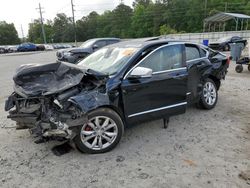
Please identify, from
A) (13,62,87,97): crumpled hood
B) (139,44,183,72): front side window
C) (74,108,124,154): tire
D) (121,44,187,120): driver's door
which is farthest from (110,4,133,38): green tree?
(74,108,124,154): tire

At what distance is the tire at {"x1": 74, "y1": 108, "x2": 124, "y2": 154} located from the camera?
10.9ft

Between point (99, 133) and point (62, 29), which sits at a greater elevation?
point (62, 29)

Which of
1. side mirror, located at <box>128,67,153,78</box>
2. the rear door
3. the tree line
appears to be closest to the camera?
side mirror, located at <box>128,67,153,78</box>

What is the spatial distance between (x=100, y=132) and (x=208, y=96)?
2.92m

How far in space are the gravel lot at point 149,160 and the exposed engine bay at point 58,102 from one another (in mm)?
434

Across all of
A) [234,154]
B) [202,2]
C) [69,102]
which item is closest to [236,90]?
[234,154]

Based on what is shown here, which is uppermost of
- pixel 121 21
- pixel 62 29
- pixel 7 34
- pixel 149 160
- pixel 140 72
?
pixel 121 21

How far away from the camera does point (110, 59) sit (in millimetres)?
4152

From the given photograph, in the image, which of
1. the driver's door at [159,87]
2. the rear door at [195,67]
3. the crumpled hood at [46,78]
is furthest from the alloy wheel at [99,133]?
the rear door at [195,67]

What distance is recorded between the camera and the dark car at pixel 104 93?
3186 millimetres

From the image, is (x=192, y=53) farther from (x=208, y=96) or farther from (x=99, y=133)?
(x=99, y=133)

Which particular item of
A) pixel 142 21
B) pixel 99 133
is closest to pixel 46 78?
pixel 99 133

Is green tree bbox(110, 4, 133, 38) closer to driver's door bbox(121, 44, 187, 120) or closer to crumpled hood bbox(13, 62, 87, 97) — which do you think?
driver's door bbox(121, 44, 187, 120)

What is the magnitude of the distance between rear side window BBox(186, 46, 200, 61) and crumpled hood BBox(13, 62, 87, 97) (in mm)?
2332
